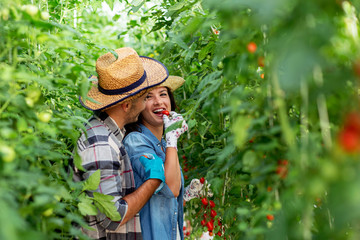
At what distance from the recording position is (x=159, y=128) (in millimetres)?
2842

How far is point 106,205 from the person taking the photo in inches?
72.8

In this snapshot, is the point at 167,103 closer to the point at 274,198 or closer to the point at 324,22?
the point at 274,198

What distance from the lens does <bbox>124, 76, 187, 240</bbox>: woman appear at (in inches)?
96.1

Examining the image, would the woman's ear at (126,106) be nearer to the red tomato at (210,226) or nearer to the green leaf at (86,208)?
the green leaf at (86,208)

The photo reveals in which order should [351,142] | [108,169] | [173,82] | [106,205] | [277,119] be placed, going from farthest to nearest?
[173,82] → [108,169] → [106,205] → [277,119] → [351,142]

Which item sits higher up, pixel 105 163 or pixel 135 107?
pixel 135 107

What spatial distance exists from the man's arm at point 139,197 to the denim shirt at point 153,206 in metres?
0.12

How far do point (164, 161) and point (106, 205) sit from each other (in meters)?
0.83

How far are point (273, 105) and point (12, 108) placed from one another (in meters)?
0.77

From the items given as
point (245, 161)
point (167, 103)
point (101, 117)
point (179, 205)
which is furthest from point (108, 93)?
point (245, 161)

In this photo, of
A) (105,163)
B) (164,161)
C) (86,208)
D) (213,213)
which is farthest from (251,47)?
(213,213)

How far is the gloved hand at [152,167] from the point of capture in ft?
7.47

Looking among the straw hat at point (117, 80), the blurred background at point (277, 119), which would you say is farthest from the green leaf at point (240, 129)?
the straw hat at point (117, 80)

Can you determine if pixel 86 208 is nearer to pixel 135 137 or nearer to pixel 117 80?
pixel 117 80
